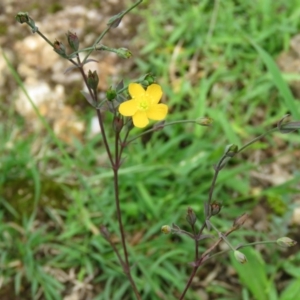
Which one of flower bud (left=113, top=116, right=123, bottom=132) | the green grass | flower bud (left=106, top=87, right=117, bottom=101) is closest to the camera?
flower bud (left=106, top=87, right=117, bottom=101)

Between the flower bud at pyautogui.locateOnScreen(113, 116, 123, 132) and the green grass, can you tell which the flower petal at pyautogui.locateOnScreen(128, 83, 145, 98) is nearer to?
the flower bud at pyautogui.locateOnScreen(113, 116, 123, 132)

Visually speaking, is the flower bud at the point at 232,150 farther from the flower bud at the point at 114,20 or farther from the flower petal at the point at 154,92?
the flower bud at the point at 114,20

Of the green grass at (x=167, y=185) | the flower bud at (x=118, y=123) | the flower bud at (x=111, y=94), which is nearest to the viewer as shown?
the flower bud at (x=111, y=94)

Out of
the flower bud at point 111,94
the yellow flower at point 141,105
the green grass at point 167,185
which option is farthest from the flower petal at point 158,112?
the green grass at point 167,185

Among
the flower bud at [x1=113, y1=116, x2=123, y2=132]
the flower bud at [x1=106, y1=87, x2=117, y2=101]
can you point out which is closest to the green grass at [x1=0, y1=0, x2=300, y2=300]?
the flower bud at [x1=113, y1=116, x2=123, y2=132]

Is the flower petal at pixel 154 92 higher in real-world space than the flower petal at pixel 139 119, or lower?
higher

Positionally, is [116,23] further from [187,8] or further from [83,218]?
[187,8]

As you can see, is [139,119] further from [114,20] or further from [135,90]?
[114,20]
